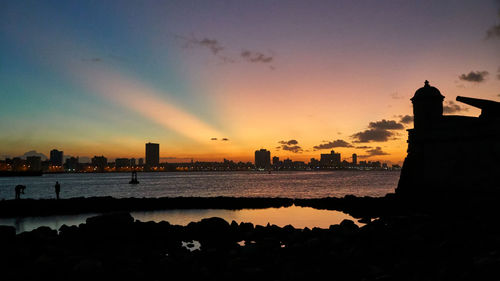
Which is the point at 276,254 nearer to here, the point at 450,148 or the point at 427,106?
the point at 450,148

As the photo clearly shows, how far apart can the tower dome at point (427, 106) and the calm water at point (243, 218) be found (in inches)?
357

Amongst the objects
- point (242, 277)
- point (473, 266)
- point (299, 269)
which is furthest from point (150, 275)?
point (473, 266)

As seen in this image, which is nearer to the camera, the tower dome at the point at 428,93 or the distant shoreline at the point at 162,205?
the tower dome at the point at 428,93

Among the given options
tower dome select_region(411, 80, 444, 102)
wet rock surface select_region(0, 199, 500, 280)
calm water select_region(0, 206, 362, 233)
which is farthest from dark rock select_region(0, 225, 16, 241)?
tower dome select_region(411, 80, 444, 102)

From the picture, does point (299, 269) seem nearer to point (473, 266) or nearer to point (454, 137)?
point (473, 266)

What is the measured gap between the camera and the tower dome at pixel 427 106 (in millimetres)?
21766

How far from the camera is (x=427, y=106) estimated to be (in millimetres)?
21906

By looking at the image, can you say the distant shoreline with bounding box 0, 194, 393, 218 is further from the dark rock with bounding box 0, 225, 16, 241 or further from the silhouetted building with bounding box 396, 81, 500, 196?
the dark rock with bounding box 0, 225, 16, 241

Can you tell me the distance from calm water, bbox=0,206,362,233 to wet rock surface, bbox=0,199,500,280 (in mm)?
9693

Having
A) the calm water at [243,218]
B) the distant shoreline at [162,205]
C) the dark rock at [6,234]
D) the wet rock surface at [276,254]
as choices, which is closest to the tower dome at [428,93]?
the wet rock surface at [276,254]

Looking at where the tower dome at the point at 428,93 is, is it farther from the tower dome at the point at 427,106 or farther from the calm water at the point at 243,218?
the calm water at the point at 243,218

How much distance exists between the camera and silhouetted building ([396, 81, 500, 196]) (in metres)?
17.7

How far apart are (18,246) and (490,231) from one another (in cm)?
1723

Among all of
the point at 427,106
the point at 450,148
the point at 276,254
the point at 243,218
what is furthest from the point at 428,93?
the point at 243,218
